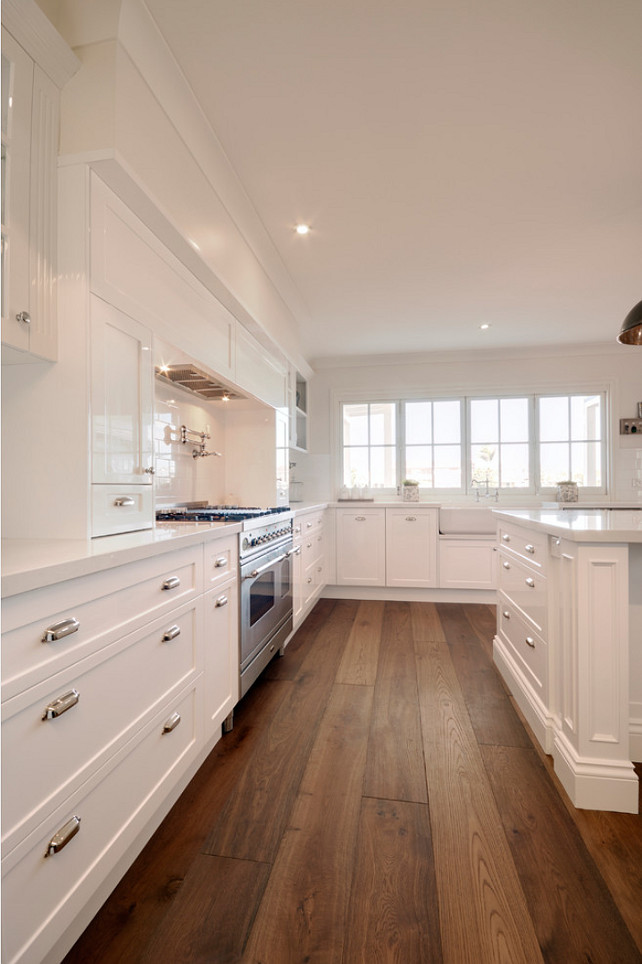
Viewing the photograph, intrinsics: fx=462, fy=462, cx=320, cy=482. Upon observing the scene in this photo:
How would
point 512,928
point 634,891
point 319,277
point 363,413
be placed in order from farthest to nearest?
point 363,413
point 319,277
point 634,891
point 512,928

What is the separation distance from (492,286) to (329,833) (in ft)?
11.4

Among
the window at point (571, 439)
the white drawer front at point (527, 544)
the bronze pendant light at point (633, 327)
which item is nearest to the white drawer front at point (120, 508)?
the white drawer front at point (527, 544)

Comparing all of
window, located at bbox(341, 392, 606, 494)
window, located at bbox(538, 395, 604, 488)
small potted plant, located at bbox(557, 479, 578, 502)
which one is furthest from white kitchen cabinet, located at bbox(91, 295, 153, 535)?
window, located at bbox(538, 395, 604, 488)

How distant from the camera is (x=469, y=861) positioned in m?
1.32

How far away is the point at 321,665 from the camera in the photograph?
2826 mm

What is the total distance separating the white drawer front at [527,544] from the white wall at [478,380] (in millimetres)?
2665

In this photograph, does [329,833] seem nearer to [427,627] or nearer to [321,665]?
[321,665]

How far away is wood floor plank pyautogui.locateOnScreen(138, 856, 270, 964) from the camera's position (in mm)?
1056

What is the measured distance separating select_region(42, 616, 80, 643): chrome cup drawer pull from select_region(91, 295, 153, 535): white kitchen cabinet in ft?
1.56

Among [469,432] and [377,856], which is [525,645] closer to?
[377,856]

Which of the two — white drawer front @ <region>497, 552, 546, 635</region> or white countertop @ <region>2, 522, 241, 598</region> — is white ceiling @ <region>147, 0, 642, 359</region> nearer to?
white countertop @ <region>2, 522, 241, 598</region>

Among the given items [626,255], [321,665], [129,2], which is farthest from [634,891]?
[626,255]

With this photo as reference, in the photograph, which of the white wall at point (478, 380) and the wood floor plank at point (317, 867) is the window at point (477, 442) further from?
the wood floor plank at point (317, 867)

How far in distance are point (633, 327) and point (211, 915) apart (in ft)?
8.78
